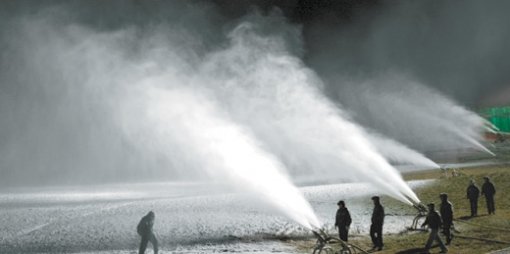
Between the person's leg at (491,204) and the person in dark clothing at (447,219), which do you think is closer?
the person in dark clothing at (447,219)

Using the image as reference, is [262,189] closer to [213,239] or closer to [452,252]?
[213,239]

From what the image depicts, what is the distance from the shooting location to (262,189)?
25.0 m

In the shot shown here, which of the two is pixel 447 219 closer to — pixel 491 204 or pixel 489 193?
pixel 489 193

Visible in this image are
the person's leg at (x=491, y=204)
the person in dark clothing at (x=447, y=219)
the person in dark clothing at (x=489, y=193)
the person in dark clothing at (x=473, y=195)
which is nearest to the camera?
the person in dark clothing at (x=447, y=219)

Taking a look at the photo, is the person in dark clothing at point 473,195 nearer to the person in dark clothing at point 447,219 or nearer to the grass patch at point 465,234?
the grass patch at point 465,234

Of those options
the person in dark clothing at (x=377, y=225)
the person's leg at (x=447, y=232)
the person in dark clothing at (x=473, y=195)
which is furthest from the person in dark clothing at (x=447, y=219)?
the person in dark clothing at (x=473, y=195)

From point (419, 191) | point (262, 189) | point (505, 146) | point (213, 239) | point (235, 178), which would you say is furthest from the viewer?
point (505, 146)

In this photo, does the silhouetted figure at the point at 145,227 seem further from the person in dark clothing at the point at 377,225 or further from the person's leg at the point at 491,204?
the person's leg at the point at 491,204

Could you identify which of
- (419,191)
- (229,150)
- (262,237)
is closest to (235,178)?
(229,150)

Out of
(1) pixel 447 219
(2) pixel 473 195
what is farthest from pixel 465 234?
(2) pixel 473 195

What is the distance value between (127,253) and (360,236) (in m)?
12.9

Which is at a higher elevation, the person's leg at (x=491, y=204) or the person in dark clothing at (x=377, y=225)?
the person's leg at (x=491, y=204)

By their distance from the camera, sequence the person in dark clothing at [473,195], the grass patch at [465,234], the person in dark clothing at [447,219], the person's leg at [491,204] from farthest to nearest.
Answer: the person's leg at [491,204] < the person in dark clothing at [473,195] < the person in dark clothing at [447,219] < the grass patch at [465,234]

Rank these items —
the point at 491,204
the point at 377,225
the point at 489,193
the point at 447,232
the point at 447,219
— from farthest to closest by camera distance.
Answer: the point at 491,204 → the point at 489,193 → the point at 447,219 → the point at 377,225 → the point at 447,232
